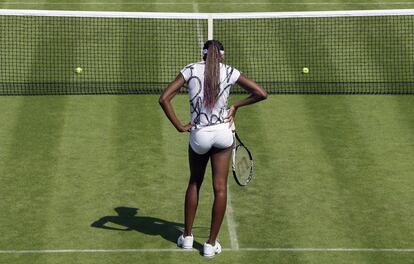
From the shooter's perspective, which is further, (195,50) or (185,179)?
(195,50)

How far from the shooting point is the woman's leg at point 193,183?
14.0 metres

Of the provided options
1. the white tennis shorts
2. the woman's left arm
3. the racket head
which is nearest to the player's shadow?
the racket head

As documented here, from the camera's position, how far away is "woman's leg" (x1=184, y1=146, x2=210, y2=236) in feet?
45.9

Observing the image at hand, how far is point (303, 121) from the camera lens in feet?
63.9

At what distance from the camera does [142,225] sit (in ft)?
49.7

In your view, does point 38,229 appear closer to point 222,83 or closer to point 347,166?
point 222,83

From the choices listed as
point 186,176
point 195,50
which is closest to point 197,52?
point 195,50

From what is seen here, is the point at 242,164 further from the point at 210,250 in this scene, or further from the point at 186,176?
the point at 186,176

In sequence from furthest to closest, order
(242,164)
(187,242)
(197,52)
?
(197,52) < (242,164) < (187,242)

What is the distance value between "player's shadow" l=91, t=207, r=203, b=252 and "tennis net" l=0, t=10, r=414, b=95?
599 cm

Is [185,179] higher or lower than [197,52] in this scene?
lower

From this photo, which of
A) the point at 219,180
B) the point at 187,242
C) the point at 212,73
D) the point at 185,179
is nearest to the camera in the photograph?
the point at 212,73

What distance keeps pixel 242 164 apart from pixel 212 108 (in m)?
1.52

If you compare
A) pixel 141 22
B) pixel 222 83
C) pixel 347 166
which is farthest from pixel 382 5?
pixel 222 83
